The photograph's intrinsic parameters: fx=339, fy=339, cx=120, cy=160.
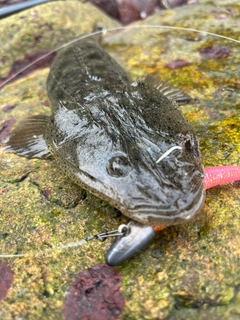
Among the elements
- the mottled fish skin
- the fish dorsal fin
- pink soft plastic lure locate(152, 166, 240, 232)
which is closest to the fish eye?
the mottled fish skin

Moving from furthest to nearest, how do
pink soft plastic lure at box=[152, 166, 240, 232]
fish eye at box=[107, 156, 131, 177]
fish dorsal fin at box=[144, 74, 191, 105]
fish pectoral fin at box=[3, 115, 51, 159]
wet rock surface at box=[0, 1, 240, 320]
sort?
fish dorsal fin at box=[144, 74, 191, 105] < fish pectoral fin at box=[3, 115, 51, 159] < pink soft plastic lure at box=[152, 166, 240, 232] < fish eye at box=[107, 156, 131, 177] < wet rock surface at box=[0, 1, 240, 320]

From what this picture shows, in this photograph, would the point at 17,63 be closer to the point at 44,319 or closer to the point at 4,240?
the point at 4,240

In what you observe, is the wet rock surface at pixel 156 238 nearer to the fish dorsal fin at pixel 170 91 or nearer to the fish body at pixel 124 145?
the fish dorsal fin at pixel 170 91

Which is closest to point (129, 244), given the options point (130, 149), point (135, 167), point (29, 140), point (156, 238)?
point (156, 238)

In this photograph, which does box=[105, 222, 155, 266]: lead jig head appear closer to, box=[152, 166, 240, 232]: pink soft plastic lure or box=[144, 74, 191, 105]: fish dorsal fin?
box=[152, 166, 240, 232]: pink soft plastic lure

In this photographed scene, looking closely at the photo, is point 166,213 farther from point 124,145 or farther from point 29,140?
point 29,140

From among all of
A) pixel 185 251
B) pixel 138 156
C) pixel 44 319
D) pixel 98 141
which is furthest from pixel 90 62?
pixel 44 319
